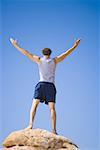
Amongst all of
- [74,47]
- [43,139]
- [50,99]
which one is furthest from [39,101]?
[74,47]

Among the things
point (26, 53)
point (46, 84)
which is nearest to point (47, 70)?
point (46, 84)

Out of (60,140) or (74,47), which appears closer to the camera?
(60,140)

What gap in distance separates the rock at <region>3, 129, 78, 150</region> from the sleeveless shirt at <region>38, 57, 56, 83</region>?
3.79ft

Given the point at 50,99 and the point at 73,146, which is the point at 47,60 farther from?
the point at 73,146

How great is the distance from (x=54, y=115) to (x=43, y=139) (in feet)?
2.03

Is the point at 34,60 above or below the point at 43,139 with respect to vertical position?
above

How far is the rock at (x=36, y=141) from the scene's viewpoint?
862cm

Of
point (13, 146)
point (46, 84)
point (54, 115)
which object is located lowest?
point (13, 146)

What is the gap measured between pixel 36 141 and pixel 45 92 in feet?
3.67

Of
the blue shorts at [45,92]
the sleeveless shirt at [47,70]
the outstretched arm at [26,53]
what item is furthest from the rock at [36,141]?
the outstretched arm at [26,53]

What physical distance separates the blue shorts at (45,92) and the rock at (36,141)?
2.35 ft

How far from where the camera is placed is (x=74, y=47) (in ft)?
30.6

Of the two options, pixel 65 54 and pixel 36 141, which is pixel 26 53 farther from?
pixel 36 141

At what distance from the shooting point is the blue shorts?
9.05 metres
